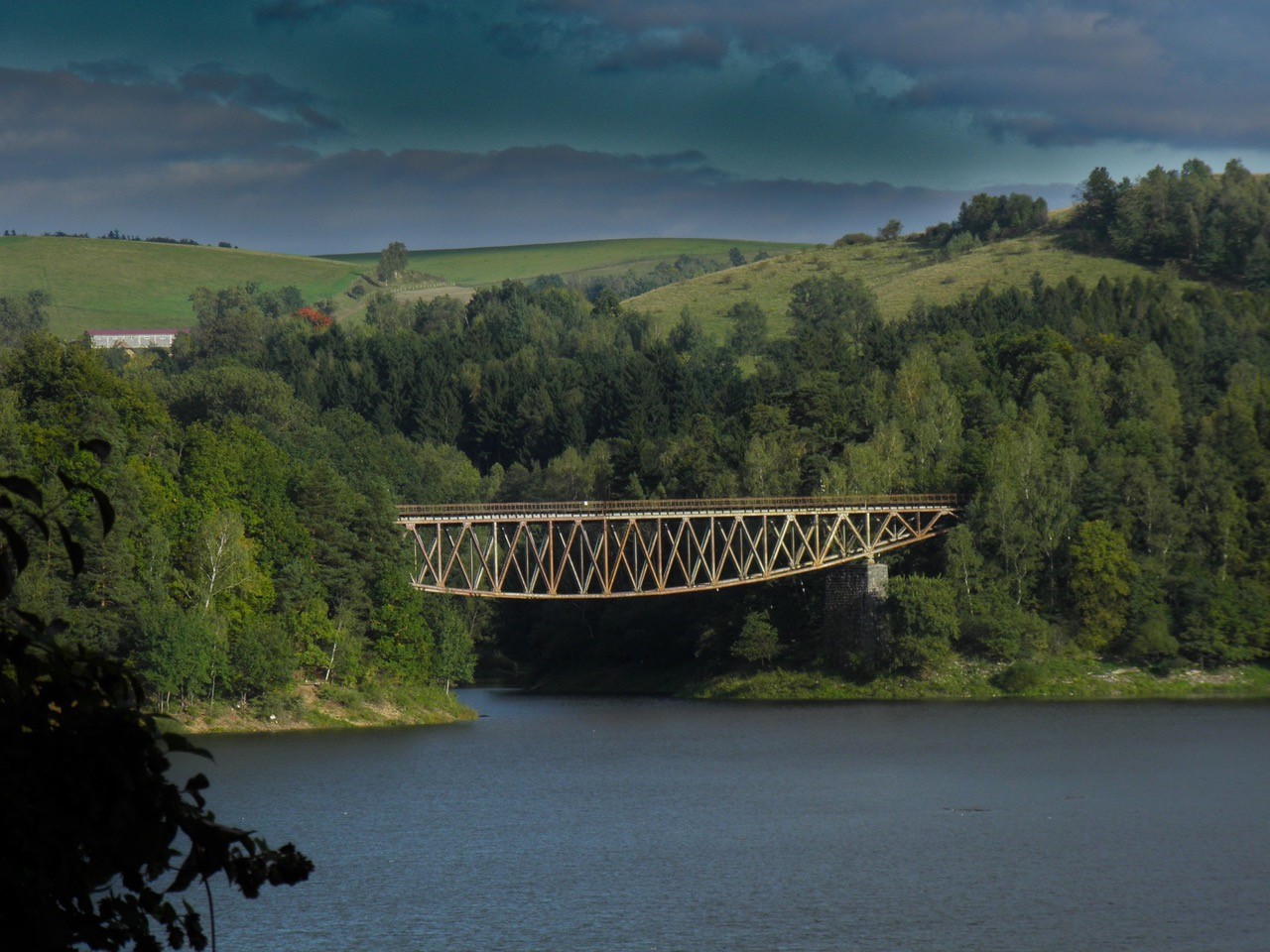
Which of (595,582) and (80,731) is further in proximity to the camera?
(595,582)

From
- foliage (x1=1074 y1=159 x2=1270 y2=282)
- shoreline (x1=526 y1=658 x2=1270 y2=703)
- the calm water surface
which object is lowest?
shoreline (x1=526 y1=658 x2=1270 y2=703)

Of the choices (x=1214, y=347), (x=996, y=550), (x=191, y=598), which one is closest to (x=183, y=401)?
(x=191, y=598)

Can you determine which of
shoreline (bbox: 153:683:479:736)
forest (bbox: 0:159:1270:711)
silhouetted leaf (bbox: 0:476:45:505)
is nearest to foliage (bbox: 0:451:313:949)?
silhouetted leaf (bbox: 0:476:45:505)

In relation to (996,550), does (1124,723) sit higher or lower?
lower

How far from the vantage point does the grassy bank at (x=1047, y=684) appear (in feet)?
307

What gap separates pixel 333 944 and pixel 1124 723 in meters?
50.7

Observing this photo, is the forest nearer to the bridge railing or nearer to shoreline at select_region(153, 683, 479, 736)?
shoreline at select_region(153, 683, 479, 736)

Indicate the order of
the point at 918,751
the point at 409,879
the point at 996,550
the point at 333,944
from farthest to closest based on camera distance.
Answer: the point at 996,550
the point at 918,751
the point at 409,879
the point at 333,944

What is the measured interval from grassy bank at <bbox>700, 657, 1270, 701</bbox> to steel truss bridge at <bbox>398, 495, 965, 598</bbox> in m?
7.35

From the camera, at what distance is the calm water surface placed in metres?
37.7

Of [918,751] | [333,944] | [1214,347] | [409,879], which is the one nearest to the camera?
[333,944]

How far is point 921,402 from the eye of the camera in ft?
373

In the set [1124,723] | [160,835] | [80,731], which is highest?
[80,731]

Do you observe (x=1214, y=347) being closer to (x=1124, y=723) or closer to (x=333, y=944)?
(x=1124, y=723)
